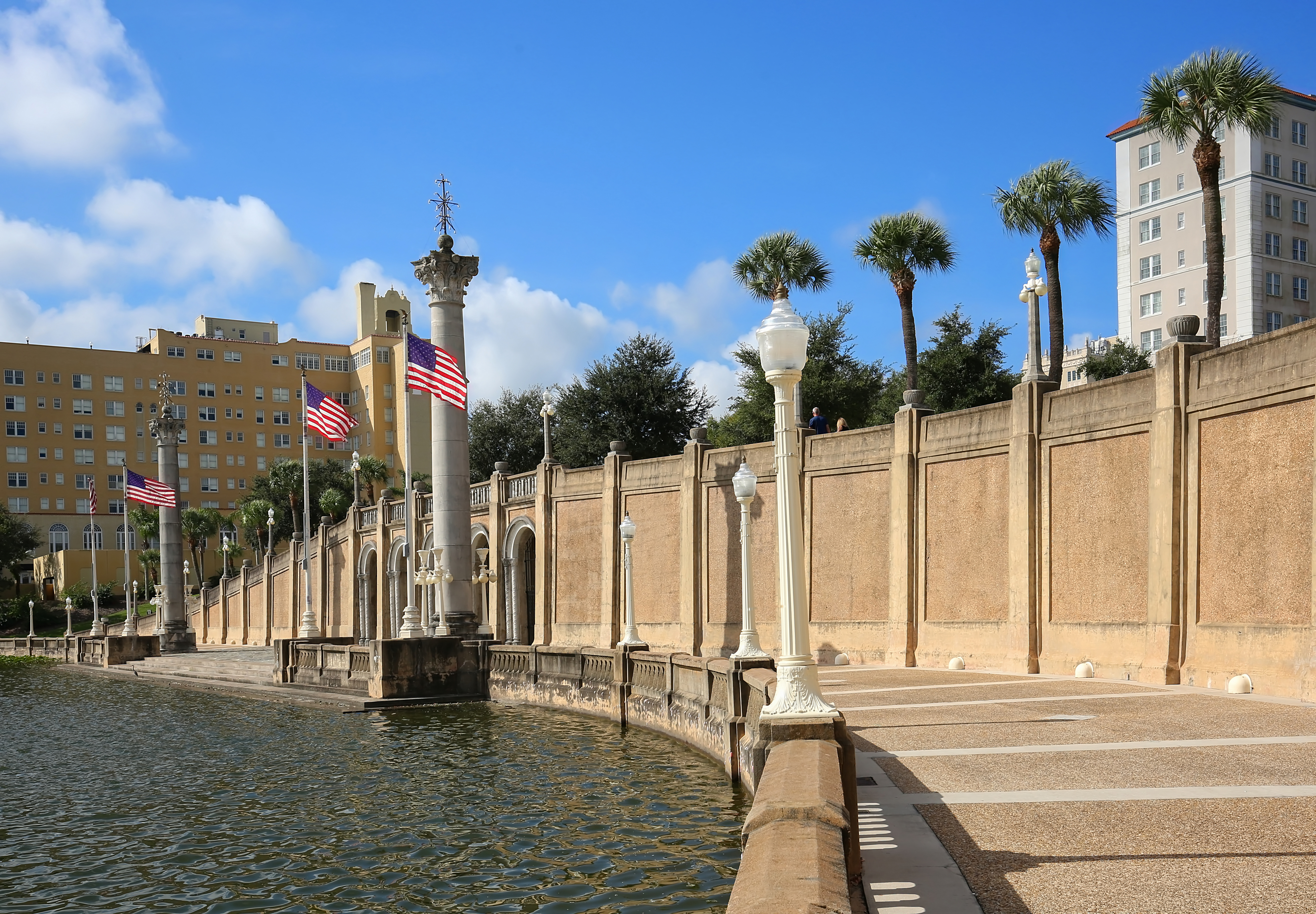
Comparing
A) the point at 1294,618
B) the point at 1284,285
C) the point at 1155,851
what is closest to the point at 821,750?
the point at 1155,851

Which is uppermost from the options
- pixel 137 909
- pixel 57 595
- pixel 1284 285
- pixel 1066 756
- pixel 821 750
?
pixel 1284 285

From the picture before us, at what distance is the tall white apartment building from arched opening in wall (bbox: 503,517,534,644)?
1813 inches

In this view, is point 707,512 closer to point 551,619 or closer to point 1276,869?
point 551,619

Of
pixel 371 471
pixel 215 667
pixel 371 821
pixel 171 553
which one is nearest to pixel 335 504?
pixel 371 471

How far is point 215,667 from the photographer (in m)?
43.2

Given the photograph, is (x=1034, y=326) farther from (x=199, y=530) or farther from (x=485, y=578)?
(x=199, y=530)

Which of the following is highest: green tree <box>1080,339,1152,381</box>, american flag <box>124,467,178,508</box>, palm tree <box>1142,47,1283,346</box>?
palm tree <box>1142,47,1283,346</box>

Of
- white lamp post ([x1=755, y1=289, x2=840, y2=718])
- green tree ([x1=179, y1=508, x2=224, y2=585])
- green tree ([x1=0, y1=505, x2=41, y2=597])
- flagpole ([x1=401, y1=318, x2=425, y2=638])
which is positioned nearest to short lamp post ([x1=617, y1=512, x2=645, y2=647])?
flagpole ([x1=401, y1=318, x2=425, y2=638])

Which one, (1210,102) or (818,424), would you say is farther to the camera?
(818,424)

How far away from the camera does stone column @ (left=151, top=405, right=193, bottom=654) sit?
5634 centimetres

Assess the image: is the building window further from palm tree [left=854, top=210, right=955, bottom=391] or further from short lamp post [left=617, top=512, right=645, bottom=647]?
short lamp post [left=617, top=512, right=645, bottom=647]

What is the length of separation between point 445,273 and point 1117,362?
37.9 m

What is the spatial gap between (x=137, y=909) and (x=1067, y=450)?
708 inches

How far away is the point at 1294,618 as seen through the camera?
16.7 metres
